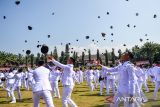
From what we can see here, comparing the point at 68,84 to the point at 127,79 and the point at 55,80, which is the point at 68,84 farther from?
the point at 55,80

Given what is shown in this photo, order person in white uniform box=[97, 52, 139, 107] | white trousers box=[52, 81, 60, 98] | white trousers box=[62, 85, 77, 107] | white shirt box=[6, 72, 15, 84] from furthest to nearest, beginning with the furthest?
white trousers box=[52, 81, 60, 98] < white shirt box=[6, 72, 15, 84] < white trousers box=[62, 85, 77, 107] < person in white uniform box=[97, 52, 139, 107]

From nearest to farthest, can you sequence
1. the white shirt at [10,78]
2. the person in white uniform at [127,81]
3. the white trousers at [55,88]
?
1. the person in white uniform at [127,81]
2. the white shirt at [10,78]
3. the white trousers at [55,88]

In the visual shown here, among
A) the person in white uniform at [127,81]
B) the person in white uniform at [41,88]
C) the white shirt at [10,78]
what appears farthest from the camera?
the white shirt at [10,78]

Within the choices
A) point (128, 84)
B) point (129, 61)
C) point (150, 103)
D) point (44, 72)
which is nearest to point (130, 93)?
point (128, 84)

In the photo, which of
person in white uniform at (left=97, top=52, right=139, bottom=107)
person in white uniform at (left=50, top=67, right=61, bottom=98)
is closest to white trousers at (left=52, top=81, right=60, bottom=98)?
person in white uniform at (left=50, top=67, right=61, bottom=98)

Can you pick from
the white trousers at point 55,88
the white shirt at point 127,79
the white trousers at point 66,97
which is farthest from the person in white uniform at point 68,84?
the white trousers at point 55,88

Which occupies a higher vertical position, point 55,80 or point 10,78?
point 10,78

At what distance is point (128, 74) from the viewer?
1055 centimetres

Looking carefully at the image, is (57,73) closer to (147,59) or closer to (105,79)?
(105,79)

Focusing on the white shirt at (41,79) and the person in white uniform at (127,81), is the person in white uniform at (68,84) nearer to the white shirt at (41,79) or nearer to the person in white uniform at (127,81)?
the white shirt at (41,79)

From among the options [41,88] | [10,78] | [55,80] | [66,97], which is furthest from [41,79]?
[55,80]

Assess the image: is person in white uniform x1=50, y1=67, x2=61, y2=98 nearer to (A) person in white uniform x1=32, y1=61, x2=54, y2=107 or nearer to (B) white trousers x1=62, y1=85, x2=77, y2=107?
(B) white trousers x1=62, y1=85, x2=77, y2=107

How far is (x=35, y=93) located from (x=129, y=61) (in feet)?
10.8

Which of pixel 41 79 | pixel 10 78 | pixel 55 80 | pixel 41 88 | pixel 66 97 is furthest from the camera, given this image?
pixel 55 80
